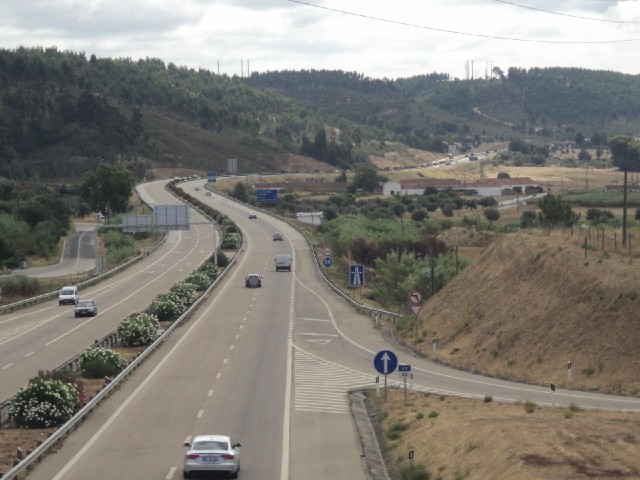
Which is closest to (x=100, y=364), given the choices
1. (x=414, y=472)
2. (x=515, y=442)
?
(x=414, y=472)

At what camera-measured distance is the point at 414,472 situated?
21.7 metres

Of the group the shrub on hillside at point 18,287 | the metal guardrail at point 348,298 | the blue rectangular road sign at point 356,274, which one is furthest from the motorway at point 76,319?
the blue rectangular road sign at point 356,274

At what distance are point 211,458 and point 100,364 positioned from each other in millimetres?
15265

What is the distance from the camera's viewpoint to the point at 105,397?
103 ft

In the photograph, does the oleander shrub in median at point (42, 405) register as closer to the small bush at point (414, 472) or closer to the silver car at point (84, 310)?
the small bush at point (414, 472)

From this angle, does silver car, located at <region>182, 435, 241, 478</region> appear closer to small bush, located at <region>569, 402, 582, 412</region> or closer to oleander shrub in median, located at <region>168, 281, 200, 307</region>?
small bush, located at <region>569, 402, 582, 412</region>

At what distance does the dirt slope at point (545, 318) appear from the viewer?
3297cm

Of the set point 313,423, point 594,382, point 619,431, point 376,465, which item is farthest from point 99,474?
point 594,382

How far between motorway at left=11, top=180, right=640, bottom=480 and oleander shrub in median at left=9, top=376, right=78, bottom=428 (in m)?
0.74

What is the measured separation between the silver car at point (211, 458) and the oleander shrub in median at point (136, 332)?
23.0 metres

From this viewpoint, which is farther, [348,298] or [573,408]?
[348,298]

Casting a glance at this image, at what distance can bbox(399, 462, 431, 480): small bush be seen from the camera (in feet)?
70.5

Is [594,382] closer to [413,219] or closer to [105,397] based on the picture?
[105,397]

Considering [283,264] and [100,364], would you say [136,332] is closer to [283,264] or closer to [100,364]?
[100,364]
